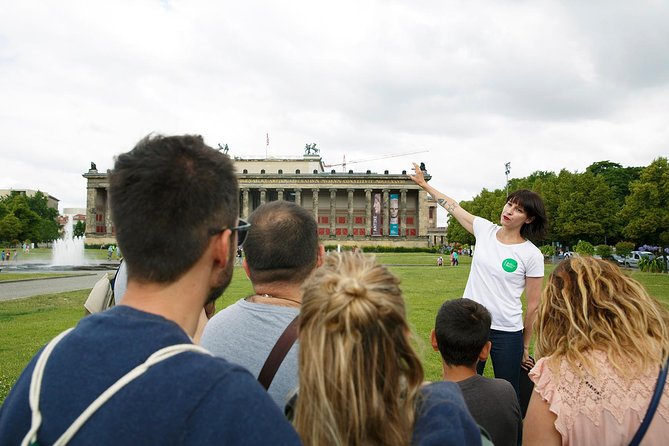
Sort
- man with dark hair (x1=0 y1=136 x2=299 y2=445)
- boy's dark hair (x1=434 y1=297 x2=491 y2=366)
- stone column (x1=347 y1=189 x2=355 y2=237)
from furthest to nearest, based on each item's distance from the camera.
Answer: stone column (x1=347 y1=189 x2=355 y2=237) → boy's dark hair (x1=434 y1=297 x2=491 y2=366) → man with dark hair (x1=0 y1=136 x2=299 y2=445)

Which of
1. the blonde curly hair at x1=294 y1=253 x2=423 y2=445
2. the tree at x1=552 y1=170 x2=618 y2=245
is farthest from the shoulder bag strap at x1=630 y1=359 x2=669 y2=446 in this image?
the tree at x1=552 y1=170 x2=618 y2=245

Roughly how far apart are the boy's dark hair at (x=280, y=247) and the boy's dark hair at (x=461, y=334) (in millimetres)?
1203

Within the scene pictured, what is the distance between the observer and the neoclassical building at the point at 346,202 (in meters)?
80.9

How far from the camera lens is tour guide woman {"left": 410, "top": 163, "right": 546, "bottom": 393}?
496cm

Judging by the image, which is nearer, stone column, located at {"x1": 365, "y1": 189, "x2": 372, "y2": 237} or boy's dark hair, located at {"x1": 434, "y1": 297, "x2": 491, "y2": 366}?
boy's dark hair, located at {"x1": 434, "y1": 297, "x2": 491, "y2": 366}

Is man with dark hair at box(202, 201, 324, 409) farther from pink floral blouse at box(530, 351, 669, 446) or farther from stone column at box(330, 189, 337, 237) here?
stone column at box(330, 189, 337, 237)

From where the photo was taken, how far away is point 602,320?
2686 mm

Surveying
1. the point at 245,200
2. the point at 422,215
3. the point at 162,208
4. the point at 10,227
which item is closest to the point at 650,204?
the point at 162,208

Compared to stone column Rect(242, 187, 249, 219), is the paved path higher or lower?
lower

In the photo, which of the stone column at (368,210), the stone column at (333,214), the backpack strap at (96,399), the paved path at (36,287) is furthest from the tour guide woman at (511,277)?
the stone column at (368,210)

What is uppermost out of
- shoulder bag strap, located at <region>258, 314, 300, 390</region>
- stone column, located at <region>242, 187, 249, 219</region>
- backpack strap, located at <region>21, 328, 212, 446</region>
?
stone column, located at <region>242, 187, 249, 219</region>

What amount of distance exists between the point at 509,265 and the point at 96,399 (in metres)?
4.44

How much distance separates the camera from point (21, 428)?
1.49 metres

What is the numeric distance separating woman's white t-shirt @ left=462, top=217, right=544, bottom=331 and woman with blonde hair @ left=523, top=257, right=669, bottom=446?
6.78 ft
